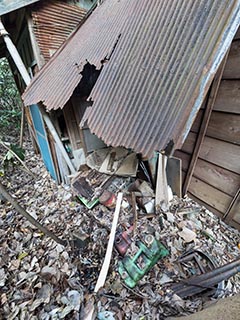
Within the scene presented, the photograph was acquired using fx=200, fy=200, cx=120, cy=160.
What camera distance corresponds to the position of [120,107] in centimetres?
179

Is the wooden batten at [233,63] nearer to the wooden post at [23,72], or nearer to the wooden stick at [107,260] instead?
the wooden stick at [107,260]

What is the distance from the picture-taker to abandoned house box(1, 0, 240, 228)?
56.4 inches

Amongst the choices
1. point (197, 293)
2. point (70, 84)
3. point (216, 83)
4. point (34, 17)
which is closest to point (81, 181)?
point (70, 84)

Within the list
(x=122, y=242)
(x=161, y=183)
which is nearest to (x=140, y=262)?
(x=122, y=242)

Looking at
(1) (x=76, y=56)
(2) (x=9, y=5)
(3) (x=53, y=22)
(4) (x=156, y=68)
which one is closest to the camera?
(4) (x=156, y=68)

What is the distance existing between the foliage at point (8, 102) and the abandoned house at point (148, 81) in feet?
14.1

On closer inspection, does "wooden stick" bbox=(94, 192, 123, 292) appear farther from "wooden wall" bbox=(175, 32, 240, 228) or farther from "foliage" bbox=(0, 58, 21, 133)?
"foliage" bbox=(0, 58, 21, 133)

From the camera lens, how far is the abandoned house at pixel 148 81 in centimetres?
143

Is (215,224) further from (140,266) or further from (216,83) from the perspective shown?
(216,83)

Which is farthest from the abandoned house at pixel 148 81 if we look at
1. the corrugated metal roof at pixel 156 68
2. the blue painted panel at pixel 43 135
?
the blue painted panel at pixel 43 135

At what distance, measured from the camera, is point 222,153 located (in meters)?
2.55

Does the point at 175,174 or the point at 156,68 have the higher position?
the point at 156,68

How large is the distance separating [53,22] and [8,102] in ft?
18.6

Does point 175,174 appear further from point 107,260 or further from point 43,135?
point 43,135
